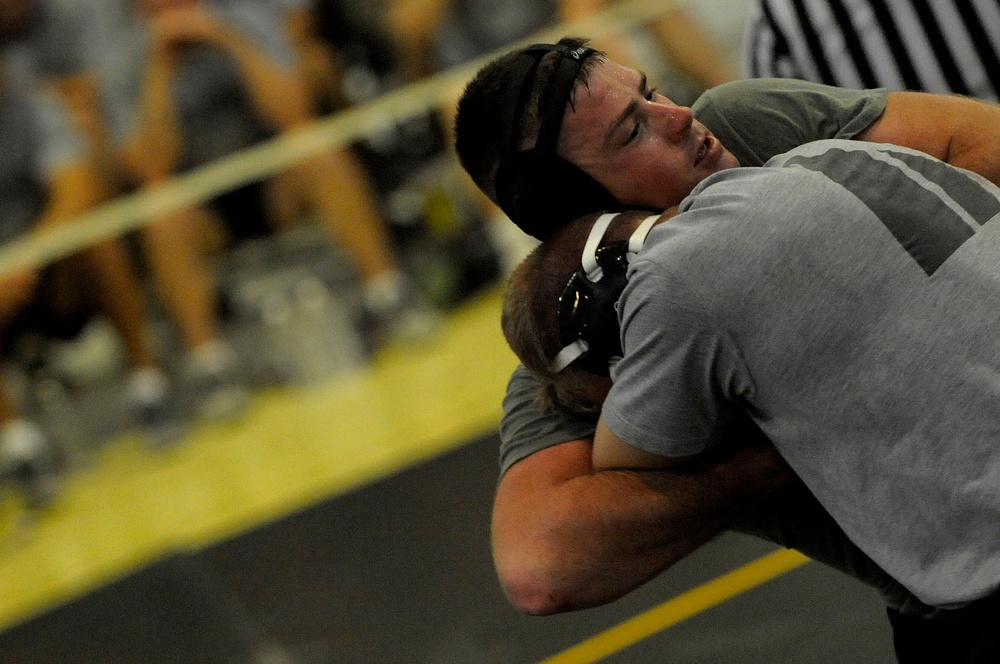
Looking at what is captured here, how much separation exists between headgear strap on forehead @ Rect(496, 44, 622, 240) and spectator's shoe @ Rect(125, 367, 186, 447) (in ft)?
10.5

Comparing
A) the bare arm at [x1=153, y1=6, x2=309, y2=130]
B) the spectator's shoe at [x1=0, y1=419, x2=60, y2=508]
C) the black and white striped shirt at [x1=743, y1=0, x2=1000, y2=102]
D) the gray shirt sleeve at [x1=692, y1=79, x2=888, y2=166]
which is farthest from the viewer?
the bare arm at [x1=153, y1=6, x2=309, y2=130]

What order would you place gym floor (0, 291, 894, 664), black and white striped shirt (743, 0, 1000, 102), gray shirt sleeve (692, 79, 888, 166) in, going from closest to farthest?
gray shirt sleeve (692, 79, 888, 166) → black and white striped shirt (743, 0, 1000, 102) → gym floor (0, 291, 894, 664)

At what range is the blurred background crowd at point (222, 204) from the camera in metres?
4.69

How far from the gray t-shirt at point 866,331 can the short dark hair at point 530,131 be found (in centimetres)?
33

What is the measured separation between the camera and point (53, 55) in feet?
15.4

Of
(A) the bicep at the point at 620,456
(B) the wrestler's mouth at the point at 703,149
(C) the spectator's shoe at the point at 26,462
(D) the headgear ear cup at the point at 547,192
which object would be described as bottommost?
(C) the spectator's shoe at the point at 26,462

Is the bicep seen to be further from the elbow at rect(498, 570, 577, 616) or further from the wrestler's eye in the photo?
the wrestler's eye

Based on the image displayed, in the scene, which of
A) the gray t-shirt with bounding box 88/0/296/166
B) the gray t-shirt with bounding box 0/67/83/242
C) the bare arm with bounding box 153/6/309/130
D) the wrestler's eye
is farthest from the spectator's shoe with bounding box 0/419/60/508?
the wrestler's eye

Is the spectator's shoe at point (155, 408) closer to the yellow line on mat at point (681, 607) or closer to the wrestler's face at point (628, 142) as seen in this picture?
the yellow line on mat at point (681, 607)

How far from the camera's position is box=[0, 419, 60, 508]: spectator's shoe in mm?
4465

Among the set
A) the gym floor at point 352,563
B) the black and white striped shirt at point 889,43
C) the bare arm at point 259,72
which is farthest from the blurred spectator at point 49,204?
the black and white striped shirt at point 889,43

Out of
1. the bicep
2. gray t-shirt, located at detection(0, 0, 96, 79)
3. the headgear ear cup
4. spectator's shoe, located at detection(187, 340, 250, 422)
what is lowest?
spectator's shoe, located at detection(187, 340, 250, 422)

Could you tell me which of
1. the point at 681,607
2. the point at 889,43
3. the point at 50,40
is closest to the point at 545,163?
the point at 889,43

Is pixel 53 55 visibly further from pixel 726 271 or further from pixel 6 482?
pixel 726 271
